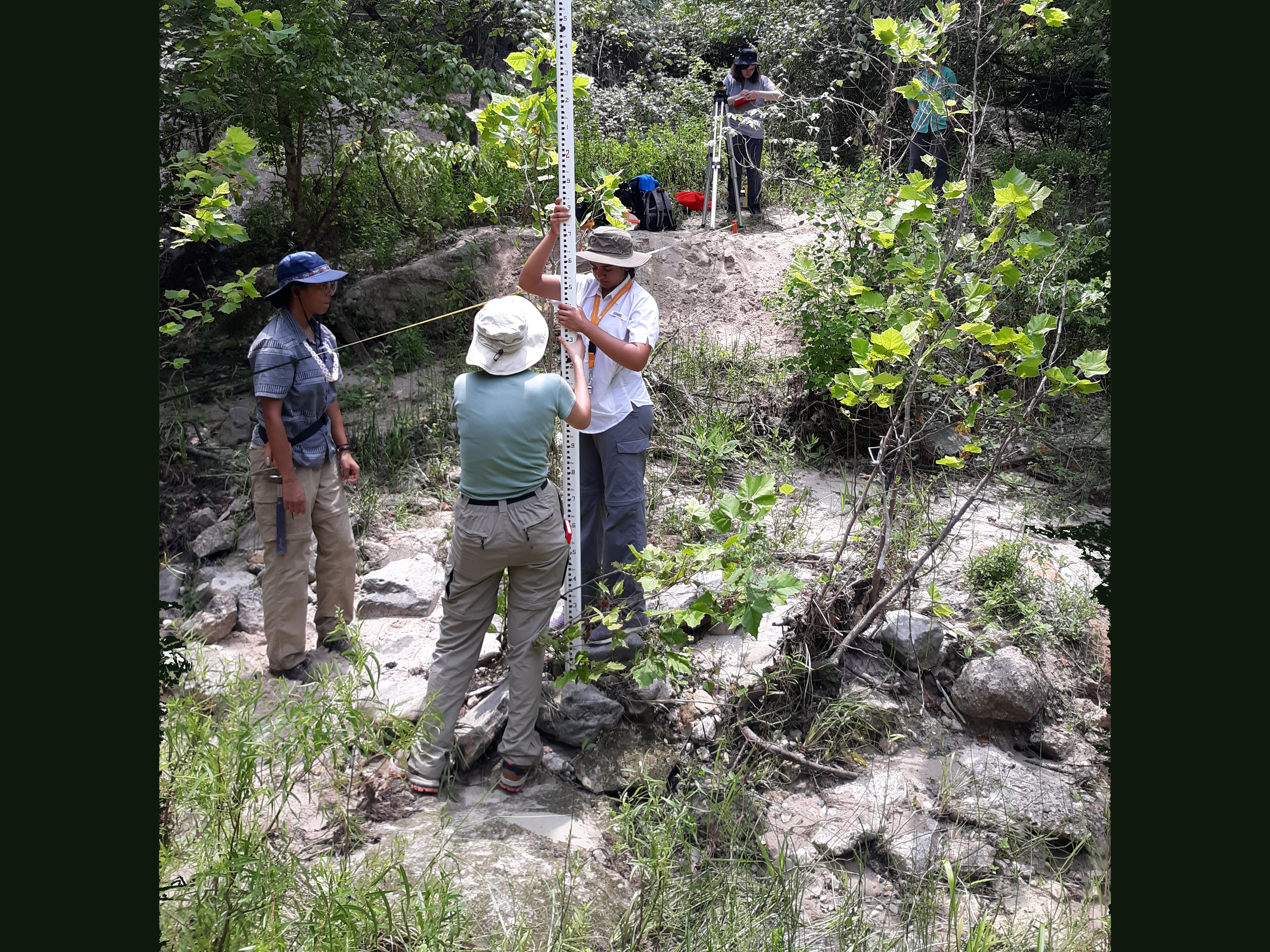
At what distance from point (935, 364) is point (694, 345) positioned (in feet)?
11.6

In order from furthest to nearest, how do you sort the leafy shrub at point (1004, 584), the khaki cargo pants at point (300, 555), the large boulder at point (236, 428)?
1. the large boulder at point (236, 428)
2. the leafy shrub at point (1004, 584)
3. the khaki cargo pants at point (300, 555)

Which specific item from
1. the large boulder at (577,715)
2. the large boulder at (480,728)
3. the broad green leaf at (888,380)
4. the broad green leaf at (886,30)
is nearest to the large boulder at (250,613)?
the large boulder at (480,728)

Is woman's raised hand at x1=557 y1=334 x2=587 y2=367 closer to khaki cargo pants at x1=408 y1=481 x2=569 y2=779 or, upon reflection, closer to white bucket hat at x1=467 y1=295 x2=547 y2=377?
white bucket hat at x1=467 y1=295 x2=547 y2=377

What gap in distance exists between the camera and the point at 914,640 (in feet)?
14.7

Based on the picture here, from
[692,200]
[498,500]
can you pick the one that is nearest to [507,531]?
[498,500]

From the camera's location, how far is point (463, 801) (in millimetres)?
3533

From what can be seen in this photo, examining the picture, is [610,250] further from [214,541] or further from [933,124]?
[214,541]

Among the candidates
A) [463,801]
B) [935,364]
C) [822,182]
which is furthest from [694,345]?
Answer: [463,801]

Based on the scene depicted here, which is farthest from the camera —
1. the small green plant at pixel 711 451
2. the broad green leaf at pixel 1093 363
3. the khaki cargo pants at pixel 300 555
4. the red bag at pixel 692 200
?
the red bag at pixel 692 200

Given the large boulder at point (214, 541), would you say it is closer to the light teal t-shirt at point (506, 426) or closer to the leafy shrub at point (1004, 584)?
the light teal t-shirt at point (506, 426)

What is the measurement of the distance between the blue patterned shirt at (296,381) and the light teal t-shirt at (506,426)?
38.6 inches

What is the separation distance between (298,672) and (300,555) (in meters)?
0.57

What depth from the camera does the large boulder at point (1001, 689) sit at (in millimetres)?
4156

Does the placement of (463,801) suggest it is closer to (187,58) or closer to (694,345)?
(187,58)
